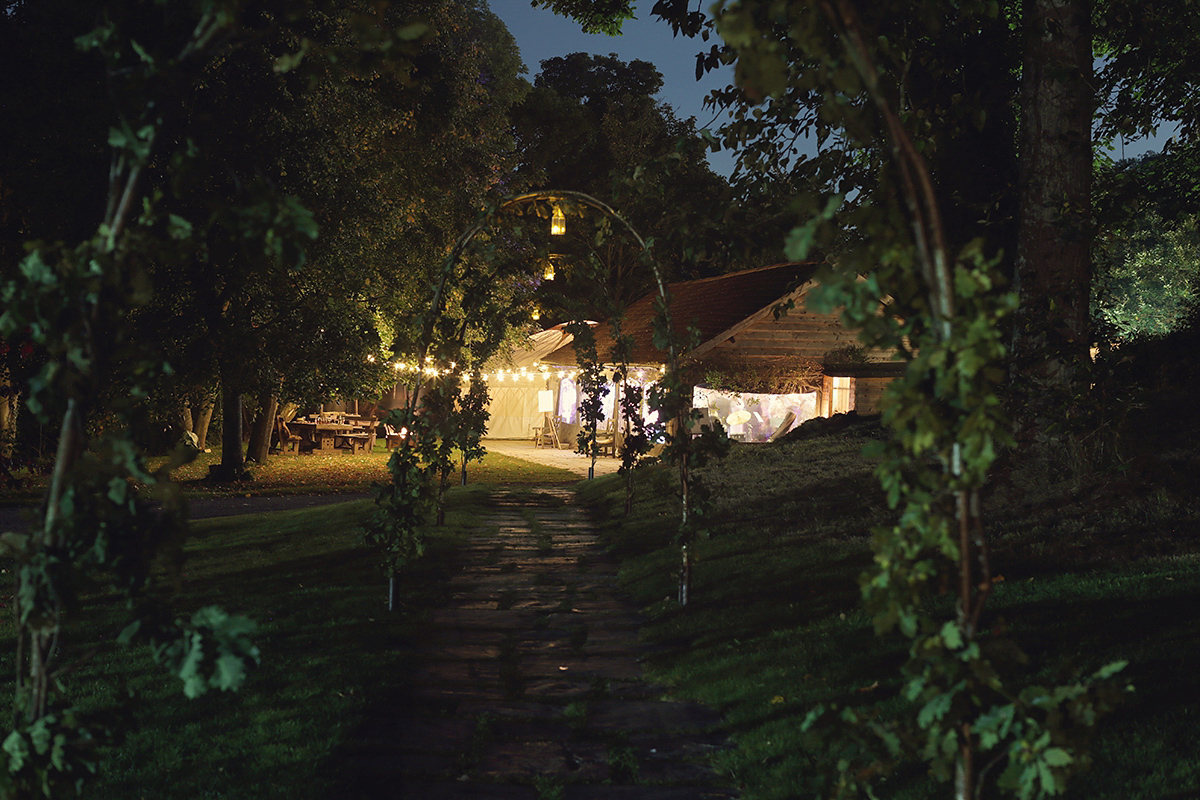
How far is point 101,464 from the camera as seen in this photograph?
94.5 inches

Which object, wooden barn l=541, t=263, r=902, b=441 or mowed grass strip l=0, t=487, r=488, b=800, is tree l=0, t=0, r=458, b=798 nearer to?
mowed grass strip l=0, t=487, r=488, b=800

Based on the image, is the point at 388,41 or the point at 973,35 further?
the point at 973,35

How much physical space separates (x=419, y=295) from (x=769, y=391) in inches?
377

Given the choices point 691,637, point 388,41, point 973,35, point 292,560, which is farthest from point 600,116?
point 388,41

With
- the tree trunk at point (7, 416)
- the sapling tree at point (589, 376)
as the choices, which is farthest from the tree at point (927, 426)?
the tree trunk at point (7, 416)

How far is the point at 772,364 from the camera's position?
A: 23844 millimetres

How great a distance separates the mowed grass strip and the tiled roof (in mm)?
13103

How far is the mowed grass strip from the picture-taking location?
4203 mm

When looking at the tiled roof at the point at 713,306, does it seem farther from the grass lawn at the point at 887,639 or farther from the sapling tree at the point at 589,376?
the grass lawn at the point at 887,639

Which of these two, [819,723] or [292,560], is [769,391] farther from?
[819,723]

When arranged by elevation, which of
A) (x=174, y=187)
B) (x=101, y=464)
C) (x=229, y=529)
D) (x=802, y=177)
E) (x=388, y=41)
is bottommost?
(x=229, y=529)

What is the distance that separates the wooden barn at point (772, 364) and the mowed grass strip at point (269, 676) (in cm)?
1319

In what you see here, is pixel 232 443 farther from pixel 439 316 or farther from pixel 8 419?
pixel 439 316

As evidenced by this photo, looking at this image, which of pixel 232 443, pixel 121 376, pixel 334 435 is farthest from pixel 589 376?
pixel 334 435
